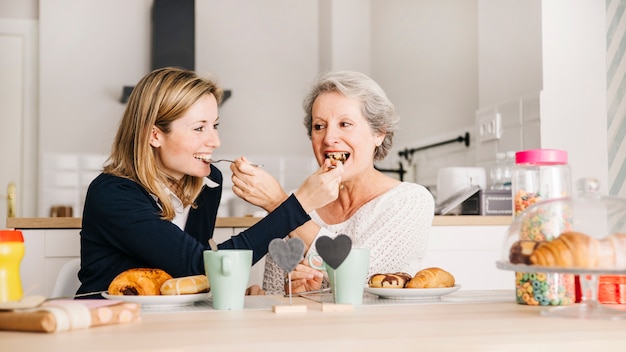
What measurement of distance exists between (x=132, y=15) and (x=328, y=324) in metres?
4.31

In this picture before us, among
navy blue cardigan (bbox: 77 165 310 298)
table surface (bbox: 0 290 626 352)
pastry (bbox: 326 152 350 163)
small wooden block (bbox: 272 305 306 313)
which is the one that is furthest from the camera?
pastry (bbox: 326 152 350 163)

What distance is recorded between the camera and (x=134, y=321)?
1.12 meters

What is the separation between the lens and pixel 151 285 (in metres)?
1.40

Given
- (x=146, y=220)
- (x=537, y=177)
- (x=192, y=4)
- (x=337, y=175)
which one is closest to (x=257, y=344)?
(x=537, y=177)

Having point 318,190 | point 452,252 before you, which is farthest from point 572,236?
point 452,252

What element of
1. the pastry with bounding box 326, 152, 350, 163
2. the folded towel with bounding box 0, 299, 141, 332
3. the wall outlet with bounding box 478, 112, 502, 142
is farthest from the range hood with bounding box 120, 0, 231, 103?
the folded towel with bounding box 0, 299, 141, 332

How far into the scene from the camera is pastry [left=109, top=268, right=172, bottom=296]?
1.39 meters

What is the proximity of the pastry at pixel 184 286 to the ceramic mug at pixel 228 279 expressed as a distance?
0.09m

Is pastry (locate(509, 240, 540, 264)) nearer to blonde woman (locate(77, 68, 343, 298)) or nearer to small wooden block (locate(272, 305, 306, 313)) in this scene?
small wooden block (locate(272, 305, 306, 313))

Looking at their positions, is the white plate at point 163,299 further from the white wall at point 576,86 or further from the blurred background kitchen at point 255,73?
the blurred background kitchen at point 255,73

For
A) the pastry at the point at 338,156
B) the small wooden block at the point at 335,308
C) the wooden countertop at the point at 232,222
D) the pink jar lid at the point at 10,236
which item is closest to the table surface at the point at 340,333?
the small wooden block at the point at 335,308

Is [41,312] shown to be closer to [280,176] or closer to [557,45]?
[557,45]

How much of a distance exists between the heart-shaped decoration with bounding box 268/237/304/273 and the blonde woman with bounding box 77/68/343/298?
408 mm

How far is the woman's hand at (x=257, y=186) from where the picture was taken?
6.63ft
